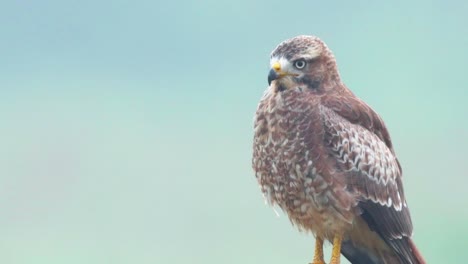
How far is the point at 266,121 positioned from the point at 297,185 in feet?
2.09

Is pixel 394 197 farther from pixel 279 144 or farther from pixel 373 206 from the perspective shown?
pixel 279 144

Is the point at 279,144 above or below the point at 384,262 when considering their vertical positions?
above

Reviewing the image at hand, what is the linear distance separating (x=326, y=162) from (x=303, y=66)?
0.86 m

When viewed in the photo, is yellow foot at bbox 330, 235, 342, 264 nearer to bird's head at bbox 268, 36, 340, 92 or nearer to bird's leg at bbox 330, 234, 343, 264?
bird's leg at bbox 330, 234, 343, 264

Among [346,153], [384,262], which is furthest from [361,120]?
[384,262]

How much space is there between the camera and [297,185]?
44.9ft

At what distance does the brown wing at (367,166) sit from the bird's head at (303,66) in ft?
Result: 0.77

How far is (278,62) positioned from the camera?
1371 centimetres

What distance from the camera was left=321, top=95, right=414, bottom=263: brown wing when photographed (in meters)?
13.7

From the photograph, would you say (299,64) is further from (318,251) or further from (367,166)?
(318,251)

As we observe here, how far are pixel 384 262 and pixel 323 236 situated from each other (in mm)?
569

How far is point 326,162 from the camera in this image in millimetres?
13672

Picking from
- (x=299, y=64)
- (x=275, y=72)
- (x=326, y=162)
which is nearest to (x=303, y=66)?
(x=299, y=64)

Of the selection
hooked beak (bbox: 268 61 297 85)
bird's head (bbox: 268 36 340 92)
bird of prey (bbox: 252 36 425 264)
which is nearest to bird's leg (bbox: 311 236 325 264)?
bird of prey (bbox: 252 36 425 264)
